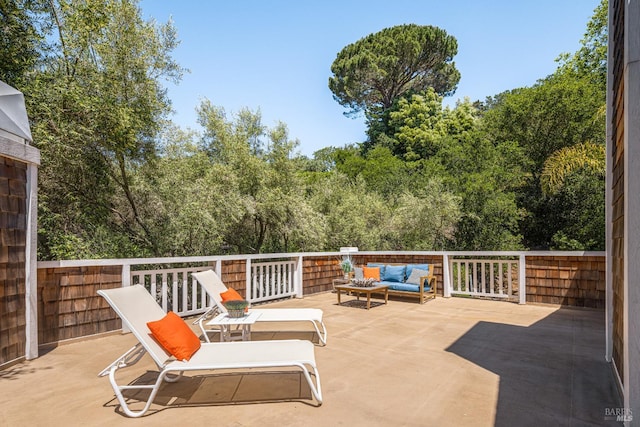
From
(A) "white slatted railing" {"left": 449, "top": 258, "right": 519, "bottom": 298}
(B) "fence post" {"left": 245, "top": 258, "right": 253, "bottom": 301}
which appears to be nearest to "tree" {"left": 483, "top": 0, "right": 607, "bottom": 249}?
(A) "white slatted railing" {"left": 449, "top": 258, "right": 519, "bottom": 298}

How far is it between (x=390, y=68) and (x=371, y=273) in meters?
19.4

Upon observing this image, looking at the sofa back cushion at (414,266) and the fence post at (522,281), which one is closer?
the fence post at (522,281)

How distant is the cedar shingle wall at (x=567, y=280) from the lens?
609 cm

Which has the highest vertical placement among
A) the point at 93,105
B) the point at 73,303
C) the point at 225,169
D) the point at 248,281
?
the point at 93,105

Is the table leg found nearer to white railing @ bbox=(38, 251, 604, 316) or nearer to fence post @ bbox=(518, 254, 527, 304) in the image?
white railing @ bbox=(38, 251, 604, 316)

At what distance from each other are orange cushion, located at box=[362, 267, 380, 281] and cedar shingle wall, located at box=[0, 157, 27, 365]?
17.4 feet

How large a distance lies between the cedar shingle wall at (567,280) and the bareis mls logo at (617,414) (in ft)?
14.0

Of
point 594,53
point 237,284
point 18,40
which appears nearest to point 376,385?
point 237,284

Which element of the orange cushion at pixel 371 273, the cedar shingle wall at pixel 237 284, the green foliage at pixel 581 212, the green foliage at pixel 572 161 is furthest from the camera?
the green foliage at pixel 581 212

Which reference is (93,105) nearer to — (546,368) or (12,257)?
(12,257)

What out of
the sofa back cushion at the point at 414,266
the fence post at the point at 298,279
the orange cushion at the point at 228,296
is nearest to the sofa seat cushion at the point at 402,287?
the sofa back cushion at the point at 414,266

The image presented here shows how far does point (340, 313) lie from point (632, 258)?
4.36 m

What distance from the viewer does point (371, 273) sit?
24.1 feet

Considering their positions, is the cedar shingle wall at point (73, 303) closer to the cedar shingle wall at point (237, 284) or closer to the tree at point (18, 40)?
the cedar shingle wall at point (237, 284)
